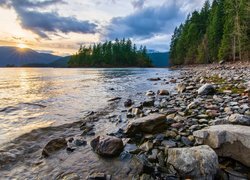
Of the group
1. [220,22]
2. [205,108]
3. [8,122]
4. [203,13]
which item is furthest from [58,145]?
[203,13]

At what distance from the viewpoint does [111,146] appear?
5.73 meters

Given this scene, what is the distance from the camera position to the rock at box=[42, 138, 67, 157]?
603 centimetres

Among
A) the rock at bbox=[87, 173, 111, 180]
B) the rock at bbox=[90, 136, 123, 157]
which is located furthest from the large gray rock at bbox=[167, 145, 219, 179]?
the rock at bbox=[90, 136, 123, 157]

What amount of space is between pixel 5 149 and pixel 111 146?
10.1 ft

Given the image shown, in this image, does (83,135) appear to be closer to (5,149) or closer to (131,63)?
(5,149)

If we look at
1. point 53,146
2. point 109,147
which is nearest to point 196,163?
point 109,147

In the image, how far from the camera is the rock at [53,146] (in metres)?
6.03

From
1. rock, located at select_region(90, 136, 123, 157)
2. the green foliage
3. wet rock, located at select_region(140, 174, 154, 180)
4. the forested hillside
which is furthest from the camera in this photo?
the green foliage

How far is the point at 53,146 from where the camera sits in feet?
20.6

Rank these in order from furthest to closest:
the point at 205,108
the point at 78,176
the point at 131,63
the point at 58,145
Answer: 1. the point at 131,63
2. the point at 205,108
3. the point at 58,145
4. the point at 78,176

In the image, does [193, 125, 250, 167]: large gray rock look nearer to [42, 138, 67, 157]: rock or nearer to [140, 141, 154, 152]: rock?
[140, 141, 154, 152]: rock

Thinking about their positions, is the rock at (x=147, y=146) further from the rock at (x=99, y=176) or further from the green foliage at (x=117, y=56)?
the green foliage at (x=117, y=56)

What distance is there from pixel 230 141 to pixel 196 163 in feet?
3.53

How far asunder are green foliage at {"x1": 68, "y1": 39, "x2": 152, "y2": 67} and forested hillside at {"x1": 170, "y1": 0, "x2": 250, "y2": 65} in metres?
34.0
